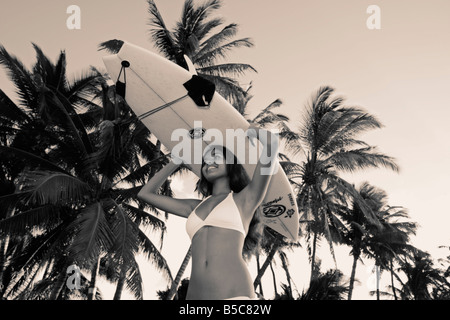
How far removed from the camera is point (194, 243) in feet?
6.92

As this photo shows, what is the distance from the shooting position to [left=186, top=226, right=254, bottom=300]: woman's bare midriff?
6.15 ft

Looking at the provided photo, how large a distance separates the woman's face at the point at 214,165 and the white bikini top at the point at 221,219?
298 millimetres

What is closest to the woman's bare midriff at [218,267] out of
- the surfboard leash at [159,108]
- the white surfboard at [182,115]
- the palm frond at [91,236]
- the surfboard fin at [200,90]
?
the white surfboard at [182,115]

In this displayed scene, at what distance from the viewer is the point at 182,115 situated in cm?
330

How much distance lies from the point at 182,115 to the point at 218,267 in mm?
1721

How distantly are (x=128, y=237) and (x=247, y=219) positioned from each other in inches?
270

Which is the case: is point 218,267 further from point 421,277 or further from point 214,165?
point 421,277

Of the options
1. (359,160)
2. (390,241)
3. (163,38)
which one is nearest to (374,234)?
(390,241)

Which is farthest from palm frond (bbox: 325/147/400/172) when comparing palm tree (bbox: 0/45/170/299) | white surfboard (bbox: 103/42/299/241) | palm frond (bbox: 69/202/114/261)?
white surfboard (bbox: 103/42/299/241)

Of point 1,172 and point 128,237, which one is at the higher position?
point 1,172

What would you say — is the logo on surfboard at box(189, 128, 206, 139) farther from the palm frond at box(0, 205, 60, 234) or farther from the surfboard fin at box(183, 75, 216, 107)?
the palm frond at box(0, 205, 60, 234)

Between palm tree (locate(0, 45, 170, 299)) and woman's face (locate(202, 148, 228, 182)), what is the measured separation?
19.1 feet
